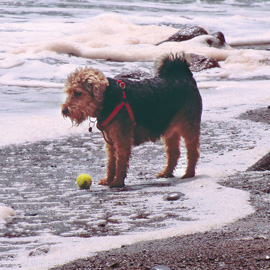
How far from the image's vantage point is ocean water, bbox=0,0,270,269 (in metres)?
3.85

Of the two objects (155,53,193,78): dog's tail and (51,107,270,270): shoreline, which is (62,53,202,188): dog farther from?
(51,107,270,270): shoreline

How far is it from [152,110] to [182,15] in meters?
25.7

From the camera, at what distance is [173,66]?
566 cm

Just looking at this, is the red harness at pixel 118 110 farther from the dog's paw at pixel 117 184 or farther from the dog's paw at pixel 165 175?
the dog's paw at pixel 165 175

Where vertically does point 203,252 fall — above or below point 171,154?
above

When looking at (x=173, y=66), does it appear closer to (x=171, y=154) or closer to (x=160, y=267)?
(x=171, y=154)

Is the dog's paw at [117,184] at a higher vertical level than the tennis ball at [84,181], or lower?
lower

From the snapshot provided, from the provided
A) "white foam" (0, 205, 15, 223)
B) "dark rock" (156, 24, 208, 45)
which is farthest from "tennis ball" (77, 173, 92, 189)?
"dark rock" (156, 24, 208, 45)

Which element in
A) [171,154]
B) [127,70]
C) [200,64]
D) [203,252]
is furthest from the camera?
[127,70]

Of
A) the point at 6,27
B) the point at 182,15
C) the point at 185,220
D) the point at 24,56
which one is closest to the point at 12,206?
the point at 185,220

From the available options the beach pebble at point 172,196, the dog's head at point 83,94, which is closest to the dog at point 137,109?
the dog's head at point 83,94

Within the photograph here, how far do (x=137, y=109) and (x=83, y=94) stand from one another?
55 centimetres

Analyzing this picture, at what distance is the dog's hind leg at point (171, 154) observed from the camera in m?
5.73

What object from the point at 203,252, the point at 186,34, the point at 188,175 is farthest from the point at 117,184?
the point at 186,34
